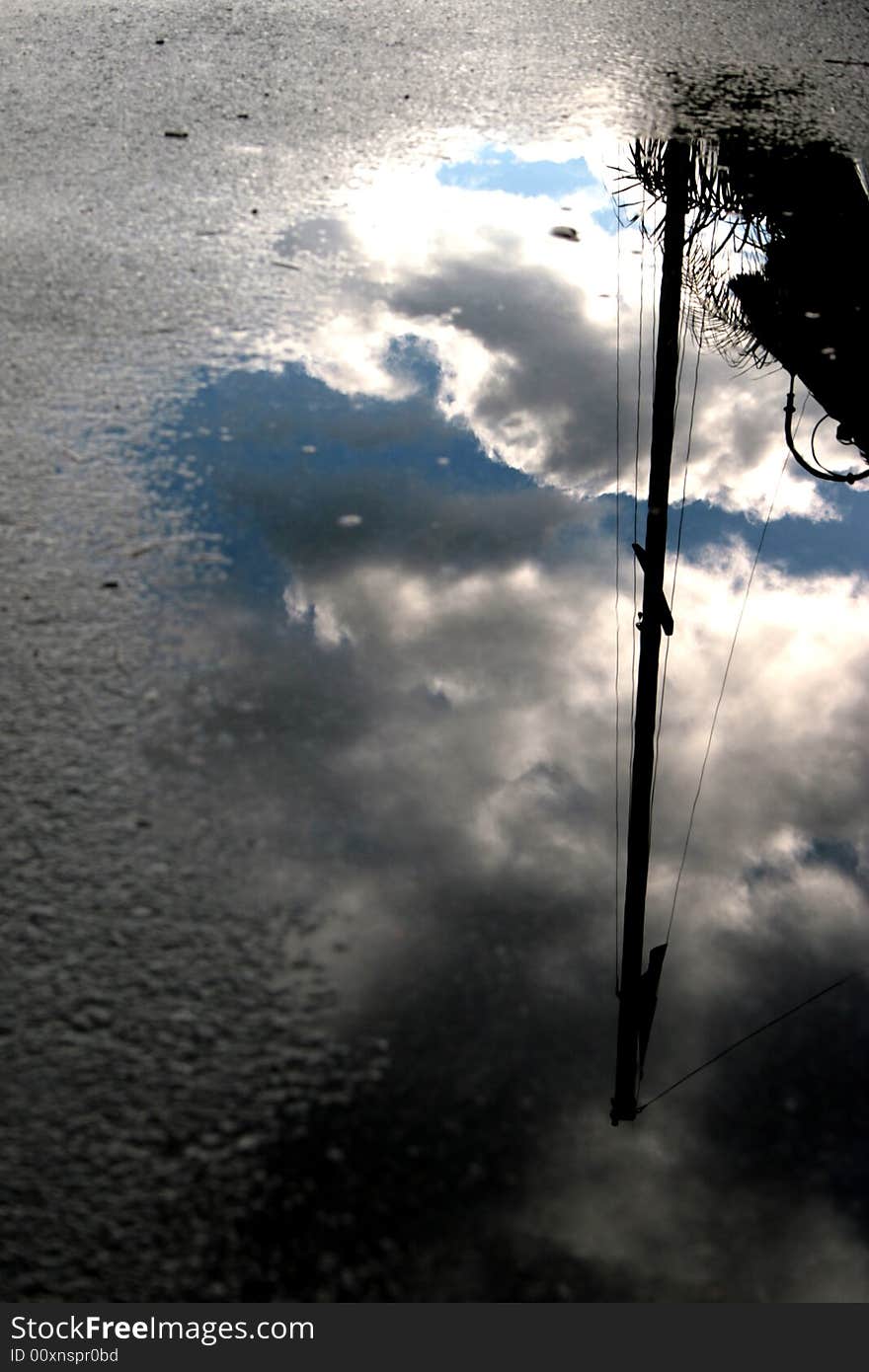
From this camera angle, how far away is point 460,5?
760cm

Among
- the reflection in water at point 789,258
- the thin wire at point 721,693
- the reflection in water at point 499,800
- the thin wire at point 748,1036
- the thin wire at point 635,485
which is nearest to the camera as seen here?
the reflection in water at point 499,800

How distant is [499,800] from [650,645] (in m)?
0.68

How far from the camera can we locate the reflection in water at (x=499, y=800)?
1950mm

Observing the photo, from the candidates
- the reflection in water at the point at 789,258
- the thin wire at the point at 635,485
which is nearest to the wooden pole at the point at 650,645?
the thin wire at the point at 635,485

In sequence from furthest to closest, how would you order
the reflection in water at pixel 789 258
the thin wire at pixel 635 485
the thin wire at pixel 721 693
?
the reflection in water at pixel 789 258
the thin wire at pixel 635 485
the thin wire at pixel 721 693

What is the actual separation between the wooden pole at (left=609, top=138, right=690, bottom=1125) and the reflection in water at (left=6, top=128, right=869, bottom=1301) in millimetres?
38

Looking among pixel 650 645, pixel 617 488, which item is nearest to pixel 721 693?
pixel 650 645

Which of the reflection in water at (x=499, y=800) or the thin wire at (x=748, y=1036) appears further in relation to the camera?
the thin wire at (x=748, y=1036)

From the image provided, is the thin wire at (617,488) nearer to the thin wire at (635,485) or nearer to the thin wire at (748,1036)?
the thin wire at (635,485)

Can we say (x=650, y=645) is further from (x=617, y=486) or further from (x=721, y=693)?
(x=617, y=486)

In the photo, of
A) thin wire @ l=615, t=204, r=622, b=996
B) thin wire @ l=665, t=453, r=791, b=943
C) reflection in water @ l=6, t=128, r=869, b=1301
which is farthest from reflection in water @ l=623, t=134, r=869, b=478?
thin wire @ l=665, t=453, r=791, b=943

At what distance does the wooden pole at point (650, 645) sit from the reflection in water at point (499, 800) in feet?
0.12

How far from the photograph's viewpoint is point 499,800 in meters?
2.72

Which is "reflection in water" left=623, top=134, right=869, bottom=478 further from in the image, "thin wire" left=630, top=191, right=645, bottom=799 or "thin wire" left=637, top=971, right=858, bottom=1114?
"thin wire" left=637, top=971, right=858, bottom=1114
